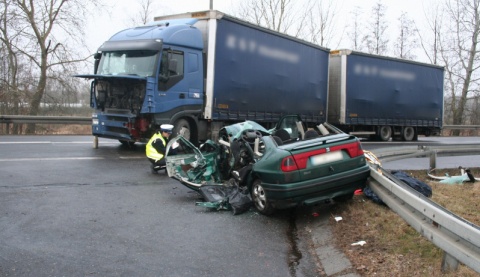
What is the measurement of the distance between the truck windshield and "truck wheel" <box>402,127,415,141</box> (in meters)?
14.8

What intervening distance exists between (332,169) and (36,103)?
845 inches

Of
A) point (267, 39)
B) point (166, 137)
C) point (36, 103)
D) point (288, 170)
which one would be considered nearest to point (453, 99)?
point (267, 39)

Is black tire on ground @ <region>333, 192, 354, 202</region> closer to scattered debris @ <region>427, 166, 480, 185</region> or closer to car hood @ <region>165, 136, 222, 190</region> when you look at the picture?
car hood @ <region>165, 136, 222, 190</region>

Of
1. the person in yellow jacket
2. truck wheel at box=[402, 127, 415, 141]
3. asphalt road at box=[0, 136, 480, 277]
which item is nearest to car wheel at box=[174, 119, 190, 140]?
the person in yellow jacket

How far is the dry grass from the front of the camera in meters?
4.06

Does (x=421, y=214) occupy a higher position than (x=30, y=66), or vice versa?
(x=30, y=66)

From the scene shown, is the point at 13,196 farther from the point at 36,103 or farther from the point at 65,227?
the point at 36,103

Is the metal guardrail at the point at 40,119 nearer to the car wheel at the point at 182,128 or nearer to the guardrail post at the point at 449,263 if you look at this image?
the car wheel at the point at 182,128

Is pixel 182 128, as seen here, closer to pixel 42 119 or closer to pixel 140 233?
pixel 140 233

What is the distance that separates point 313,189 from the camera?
5785 mm

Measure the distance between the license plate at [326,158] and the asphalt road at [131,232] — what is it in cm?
90

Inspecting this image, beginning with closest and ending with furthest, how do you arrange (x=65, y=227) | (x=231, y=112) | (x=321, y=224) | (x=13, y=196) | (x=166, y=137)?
(x=65, y=227) < (x=321, y=224) < (x=13, y=196) < (x=166, y=137) < (x=231, y=112)

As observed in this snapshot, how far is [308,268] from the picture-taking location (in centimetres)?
446

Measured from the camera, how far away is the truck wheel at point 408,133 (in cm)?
2217
